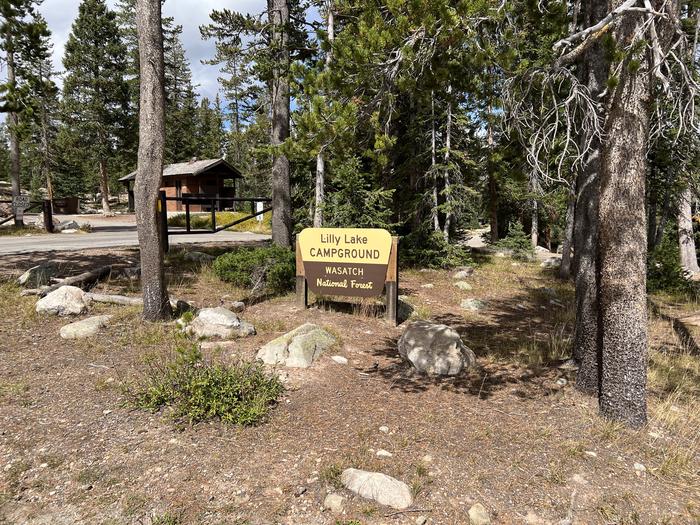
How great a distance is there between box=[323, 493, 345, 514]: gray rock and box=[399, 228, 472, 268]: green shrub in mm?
12450

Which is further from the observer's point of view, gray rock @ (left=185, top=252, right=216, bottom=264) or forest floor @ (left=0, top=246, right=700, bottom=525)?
gray rock @ (left=185, top=252, right=216, bottom=264)

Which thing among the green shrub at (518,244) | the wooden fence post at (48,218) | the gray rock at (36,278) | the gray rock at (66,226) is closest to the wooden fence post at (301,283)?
the gray rock at (36,278)

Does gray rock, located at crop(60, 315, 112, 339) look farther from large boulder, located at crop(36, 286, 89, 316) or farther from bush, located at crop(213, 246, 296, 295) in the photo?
bush, located at crop(213, 246, 296, 295)

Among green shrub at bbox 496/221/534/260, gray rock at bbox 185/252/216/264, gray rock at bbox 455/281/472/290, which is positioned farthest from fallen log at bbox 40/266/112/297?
green shrub at bbox 496/221/534/260

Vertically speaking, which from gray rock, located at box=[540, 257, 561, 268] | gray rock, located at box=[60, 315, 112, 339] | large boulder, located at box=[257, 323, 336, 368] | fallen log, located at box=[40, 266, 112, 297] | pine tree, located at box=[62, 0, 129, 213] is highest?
pine tree, located at box=[62, 0, 129, 213]

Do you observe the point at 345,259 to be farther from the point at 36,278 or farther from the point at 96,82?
the point at 96,82

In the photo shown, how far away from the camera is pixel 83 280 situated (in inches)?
346

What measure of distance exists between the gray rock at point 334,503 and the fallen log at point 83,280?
7572 millimetres

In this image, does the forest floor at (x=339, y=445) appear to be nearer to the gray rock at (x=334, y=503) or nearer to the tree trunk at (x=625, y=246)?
the gray rock at (x=334, y=503)

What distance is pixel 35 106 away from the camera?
26.7 ft

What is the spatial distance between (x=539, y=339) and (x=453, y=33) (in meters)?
5.88

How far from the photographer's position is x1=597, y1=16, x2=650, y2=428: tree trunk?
396 cm

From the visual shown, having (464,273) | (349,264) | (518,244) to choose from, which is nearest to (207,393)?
(349,264)

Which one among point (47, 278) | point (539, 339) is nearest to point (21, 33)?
point (47, 278)
